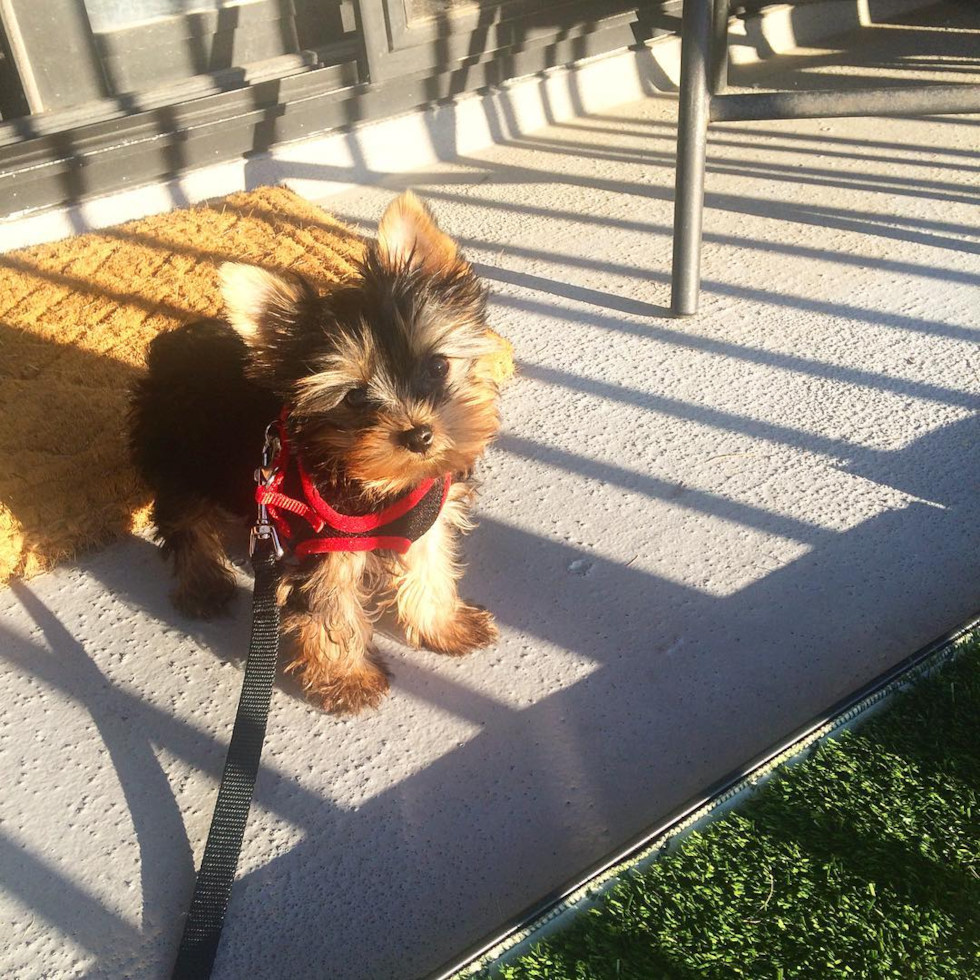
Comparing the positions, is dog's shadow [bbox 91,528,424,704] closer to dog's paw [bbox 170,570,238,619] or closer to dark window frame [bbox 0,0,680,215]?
dog's paw [bbox 170,570,238,619]

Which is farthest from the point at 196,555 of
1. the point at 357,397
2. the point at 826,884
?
the point at 826,884

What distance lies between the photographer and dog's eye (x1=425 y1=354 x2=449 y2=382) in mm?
2363

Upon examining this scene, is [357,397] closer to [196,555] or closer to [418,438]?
[418,438]

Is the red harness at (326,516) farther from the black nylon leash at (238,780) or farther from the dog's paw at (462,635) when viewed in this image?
the dog's paw at (462,635)

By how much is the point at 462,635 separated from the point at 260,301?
114 cm

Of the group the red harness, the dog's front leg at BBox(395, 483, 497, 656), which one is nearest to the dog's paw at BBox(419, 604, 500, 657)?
the dog's front leg at BBox(395, 483, 497, 656)

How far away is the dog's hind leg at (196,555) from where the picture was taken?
2945 millimetres

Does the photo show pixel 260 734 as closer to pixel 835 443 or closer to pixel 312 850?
pixel 312 850

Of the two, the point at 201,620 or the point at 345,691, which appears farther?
the point at 201,620

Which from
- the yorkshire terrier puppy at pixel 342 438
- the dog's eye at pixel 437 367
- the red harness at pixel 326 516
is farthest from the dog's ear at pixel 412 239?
the red harness at pixel 326 516

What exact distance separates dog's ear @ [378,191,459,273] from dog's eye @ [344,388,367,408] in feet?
1.22

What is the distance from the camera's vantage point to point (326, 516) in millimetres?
2443

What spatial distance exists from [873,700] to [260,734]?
59.8 inches

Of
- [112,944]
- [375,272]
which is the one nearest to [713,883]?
[112,944]
